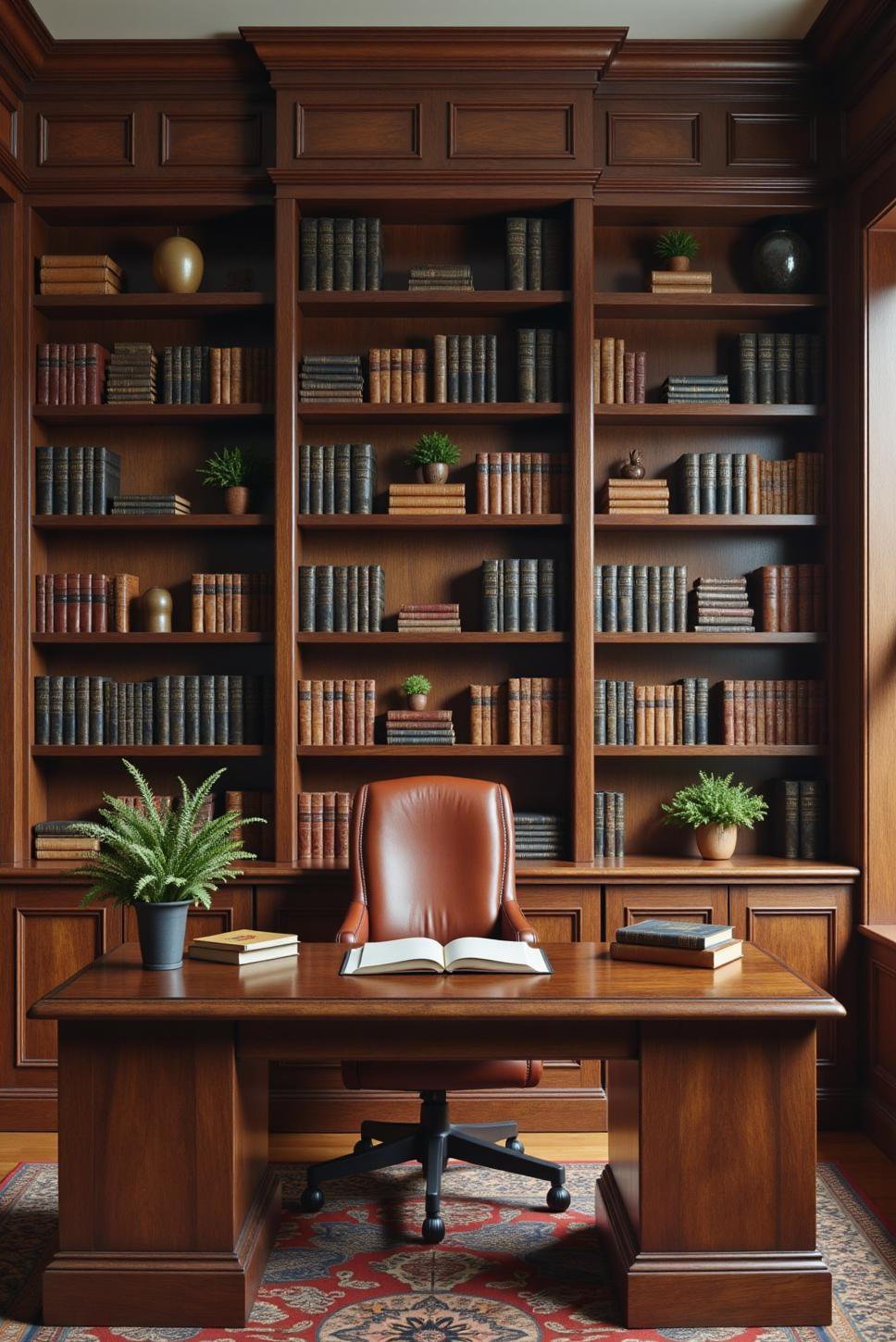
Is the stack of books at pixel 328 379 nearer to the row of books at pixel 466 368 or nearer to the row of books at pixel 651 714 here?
the row of books at pixel 466 368

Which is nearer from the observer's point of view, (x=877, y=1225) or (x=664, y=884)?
(x=877, y=1225)

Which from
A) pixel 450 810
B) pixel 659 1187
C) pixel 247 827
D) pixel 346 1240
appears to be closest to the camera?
pixel 659 1187

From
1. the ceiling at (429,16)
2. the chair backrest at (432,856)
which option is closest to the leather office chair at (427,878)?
the chair backrest at (432,856)

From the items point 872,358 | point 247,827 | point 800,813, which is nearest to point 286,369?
point 247,827

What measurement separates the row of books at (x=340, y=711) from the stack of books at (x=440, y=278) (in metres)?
1.34

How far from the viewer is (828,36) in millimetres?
3820

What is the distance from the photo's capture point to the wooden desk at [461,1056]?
2.61 m

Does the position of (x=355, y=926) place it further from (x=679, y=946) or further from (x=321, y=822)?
(x=679, y=946)

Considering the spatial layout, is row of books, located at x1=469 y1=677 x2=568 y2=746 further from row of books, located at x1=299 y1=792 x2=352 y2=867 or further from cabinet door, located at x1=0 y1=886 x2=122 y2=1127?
cabinet door, located at x1=0 y1=886 x2=122 y2=1127

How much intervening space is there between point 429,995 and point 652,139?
295cm

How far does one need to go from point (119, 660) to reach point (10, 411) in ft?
3.02


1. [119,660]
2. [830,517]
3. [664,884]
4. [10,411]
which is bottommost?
[664,884]

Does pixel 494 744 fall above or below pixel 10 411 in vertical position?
below

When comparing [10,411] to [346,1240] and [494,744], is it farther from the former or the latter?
[346,1240]
